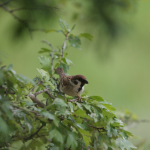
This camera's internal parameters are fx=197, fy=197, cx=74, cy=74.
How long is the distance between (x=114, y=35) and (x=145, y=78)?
3.07m

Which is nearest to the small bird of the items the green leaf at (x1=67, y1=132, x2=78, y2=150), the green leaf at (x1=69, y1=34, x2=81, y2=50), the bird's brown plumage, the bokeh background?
the bird's brown plumage

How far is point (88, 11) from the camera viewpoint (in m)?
1.21

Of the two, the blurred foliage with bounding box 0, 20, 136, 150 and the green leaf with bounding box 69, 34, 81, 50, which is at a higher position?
the green leaf with bounding box 69, 34, 81, 50

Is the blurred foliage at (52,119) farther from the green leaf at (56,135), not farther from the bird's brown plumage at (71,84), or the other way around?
the bird's brown plumage at (71,84)

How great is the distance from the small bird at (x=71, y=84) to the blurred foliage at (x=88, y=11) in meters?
0.33

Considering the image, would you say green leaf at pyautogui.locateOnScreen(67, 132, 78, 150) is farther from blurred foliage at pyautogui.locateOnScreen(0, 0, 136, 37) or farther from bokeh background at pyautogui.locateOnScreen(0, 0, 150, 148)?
bokeh background at pyautogui.locateOnScreen(0, 0, 150, 148)

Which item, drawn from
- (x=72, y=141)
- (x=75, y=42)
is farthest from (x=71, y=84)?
(x=72, y=141)

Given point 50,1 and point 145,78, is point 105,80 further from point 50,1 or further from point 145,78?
point 50,1

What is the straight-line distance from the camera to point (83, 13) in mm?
1345

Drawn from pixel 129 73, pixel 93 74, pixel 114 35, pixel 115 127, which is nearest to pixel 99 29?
pixel 114 35

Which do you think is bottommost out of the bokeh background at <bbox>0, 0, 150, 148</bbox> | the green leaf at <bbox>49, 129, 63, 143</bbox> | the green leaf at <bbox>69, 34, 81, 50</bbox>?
the green leaf at <bbox>49, 129, 63, 143</bbox>

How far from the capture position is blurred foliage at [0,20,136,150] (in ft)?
1.63

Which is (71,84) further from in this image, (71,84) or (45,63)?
(45,63)

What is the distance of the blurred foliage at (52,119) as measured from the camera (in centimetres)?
50
